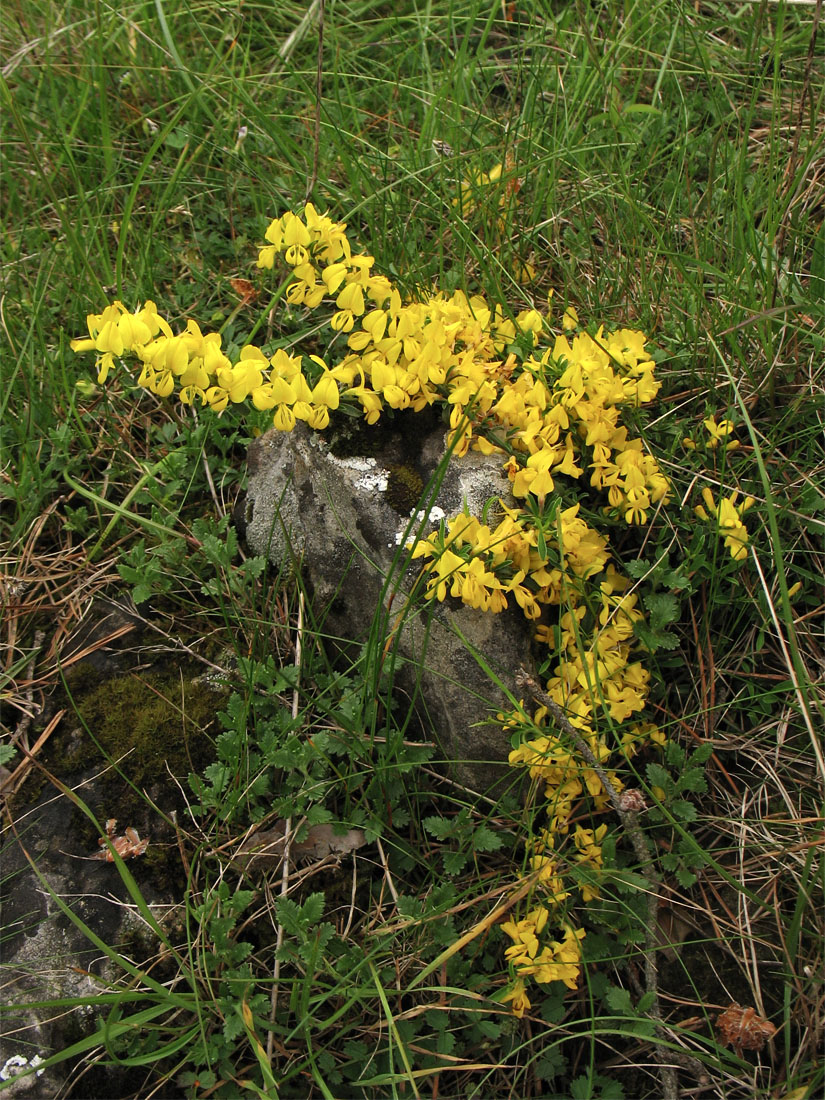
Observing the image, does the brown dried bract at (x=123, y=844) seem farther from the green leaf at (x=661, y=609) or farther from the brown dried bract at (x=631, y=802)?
the green leaf at (x=661, y=609)

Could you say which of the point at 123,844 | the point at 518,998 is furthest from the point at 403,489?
the point at 518,998

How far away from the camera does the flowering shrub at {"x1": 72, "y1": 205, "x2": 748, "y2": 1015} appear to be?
2.01 metres

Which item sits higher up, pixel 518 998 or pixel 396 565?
pixel 396 565

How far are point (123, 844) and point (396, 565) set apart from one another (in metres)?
0.97

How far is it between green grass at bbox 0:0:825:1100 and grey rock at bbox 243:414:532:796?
0.09 meters

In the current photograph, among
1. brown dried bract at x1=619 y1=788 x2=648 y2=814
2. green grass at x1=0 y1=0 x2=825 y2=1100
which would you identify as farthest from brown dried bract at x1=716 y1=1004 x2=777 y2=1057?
brown dried bract at x1=619 y1=788 x2=648 y2=814

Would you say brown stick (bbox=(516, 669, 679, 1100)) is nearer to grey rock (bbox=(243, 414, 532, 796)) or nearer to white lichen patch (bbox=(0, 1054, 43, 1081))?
grey rock (bbox=(243, 414, 532, 796))

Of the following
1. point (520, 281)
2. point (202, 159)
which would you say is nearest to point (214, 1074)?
point (520, 281)

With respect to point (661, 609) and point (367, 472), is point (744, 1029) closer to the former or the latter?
point (661, 609)

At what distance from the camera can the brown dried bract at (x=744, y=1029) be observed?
1862 mm

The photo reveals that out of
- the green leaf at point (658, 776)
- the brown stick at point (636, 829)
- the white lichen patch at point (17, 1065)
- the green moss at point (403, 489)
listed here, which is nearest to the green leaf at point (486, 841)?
the brown stick at point (636, 829)

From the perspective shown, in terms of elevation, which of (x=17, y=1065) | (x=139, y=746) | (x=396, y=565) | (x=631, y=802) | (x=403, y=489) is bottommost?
(x=17, y=1065)

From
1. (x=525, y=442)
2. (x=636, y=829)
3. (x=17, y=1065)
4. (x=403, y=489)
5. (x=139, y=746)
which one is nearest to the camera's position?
(x=17, y=1065)

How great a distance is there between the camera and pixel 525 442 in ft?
6.92
